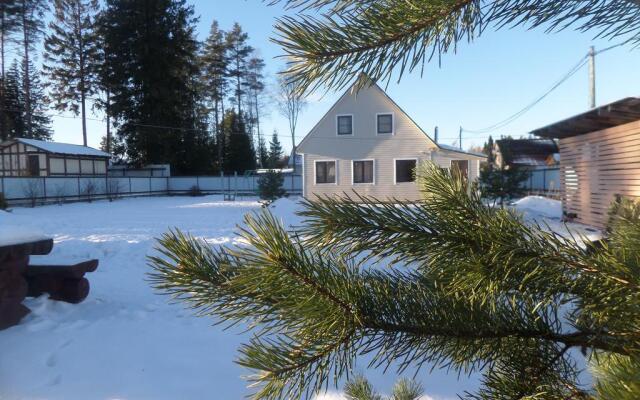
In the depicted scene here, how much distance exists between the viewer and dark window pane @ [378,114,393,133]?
2441 cm

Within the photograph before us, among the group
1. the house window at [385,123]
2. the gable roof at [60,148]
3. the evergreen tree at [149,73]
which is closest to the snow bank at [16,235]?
the house window at [385,123]

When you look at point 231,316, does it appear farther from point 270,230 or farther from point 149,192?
point 149,192

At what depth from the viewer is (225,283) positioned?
2.54 ft

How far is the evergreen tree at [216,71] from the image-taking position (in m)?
47.0

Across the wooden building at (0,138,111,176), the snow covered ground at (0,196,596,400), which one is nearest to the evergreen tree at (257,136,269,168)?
the wooden building at (0,138,111,176)

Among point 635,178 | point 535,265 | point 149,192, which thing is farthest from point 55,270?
point 149,192

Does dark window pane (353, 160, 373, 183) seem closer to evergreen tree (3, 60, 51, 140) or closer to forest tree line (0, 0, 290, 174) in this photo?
forest tree line (0, 0, 290, 174)

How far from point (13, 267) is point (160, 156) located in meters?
40.4

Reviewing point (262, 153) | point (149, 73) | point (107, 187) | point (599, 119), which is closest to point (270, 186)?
point (599, 119)

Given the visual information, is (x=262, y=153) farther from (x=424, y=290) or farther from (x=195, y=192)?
(x=424, y=290)

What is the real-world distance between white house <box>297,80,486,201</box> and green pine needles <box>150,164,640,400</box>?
909 inches

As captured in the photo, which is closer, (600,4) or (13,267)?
(600,4)

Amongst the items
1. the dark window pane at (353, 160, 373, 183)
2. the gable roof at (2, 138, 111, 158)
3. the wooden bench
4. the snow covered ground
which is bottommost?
the snow covered ground

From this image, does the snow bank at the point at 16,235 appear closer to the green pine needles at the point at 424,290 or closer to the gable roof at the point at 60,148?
the green pine needles at the point at 424,290
